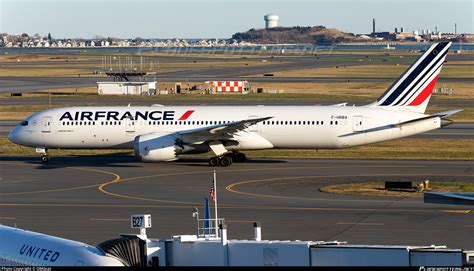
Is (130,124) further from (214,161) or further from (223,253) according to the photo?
(223,253)

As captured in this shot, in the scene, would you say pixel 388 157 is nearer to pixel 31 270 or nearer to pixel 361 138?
pixel 361 138

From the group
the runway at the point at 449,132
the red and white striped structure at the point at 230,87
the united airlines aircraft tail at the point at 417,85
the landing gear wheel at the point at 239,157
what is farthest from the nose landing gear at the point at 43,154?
the red and white striped structure at the point at 230,87

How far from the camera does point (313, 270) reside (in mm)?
24531

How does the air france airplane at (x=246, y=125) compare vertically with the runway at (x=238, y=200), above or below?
above

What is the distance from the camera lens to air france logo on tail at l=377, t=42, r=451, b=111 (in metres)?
→ 70.4

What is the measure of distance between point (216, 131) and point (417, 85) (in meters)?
14.4

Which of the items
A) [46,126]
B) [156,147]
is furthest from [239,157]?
[46,126]

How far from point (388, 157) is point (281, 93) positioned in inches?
2418

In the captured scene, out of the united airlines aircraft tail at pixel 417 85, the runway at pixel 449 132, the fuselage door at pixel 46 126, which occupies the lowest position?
the runway at pixel 449 132

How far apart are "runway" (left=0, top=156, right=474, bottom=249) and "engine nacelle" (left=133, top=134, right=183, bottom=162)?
1.01 meters

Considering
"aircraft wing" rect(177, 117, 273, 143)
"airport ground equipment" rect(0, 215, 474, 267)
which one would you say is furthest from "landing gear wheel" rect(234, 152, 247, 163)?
"airport ground equipment" rect(0, 215, 474, 267)

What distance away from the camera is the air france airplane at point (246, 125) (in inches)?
2724

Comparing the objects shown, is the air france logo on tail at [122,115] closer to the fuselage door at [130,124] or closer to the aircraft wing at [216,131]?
the fuselage door at [130,124]

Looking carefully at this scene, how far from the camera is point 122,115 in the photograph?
234 ft
